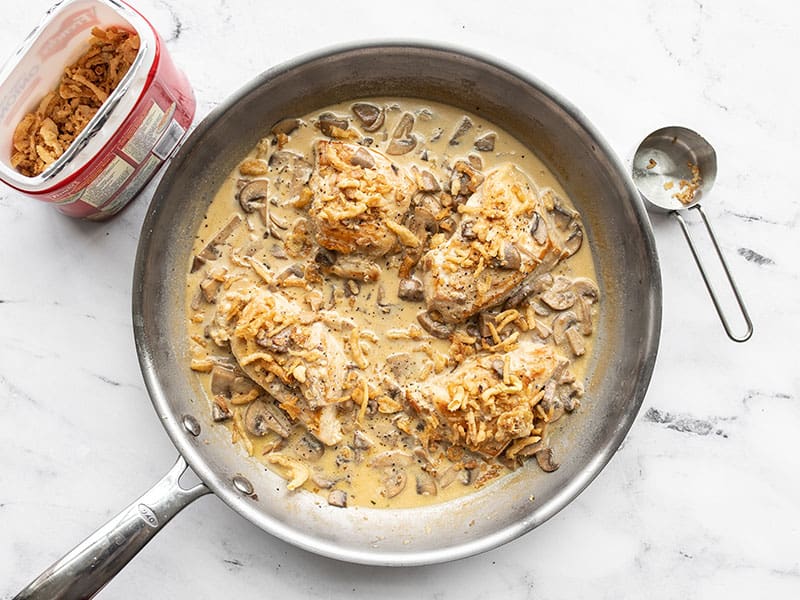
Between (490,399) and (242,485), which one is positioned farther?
(242,485)

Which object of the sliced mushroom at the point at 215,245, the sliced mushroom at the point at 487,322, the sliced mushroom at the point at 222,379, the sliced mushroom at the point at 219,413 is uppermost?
the sliced mushroom at the point at 215,245

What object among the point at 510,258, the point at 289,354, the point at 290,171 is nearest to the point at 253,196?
the point at 290,171

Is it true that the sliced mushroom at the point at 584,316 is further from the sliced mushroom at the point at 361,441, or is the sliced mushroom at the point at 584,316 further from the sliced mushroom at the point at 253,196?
the sliced mushroom at the point at 253,196

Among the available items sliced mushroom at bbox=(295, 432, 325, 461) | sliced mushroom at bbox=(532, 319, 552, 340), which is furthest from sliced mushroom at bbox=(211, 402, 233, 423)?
sliced mushroom at bbox=(532, 319, 552, 340)

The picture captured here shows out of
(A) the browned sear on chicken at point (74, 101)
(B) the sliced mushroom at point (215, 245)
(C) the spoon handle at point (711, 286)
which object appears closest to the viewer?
(A) the browned sear on chicken at point (74, 101)

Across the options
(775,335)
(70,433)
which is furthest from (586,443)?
(70,433)

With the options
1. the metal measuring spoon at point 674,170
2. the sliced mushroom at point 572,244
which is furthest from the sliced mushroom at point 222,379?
the metal measuring spoon at point 674,170

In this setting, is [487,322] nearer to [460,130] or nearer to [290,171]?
[460,130]

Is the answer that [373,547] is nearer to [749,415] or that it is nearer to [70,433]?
[70,433]
